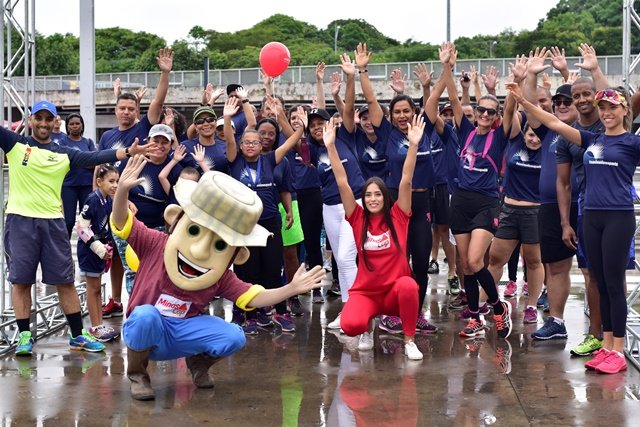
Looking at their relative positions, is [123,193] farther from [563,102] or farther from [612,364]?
[563,102]

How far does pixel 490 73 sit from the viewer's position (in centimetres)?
1000

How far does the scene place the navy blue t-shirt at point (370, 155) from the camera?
367 inches

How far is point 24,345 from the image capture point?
727cm

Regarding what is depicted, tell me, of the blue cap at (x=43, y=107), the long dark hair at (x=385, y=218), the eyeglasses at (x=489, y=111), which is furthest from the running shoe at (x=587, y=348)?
the blue cap at (x=43, y=107)

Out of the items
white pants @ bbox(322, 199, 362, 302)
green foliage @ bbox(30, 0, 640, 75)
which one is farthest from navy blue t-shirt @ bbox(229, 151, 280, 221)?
green foliage @ bbox(30, 0, 640, 75)

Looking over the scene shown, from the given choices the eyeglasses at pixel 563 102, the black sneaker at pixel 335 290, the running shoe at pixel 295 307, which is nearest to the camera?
the eyeglasses at pixel 563 102

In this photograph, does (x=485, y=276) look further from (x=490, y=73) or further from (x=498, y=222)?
(x=490, y=73)

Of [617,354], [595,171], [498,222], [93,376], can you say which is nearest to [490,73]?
[498,222]

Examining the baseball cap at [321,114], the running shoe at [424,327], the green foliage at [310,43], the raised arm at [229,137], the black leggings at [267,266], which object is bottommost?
the running shoe at [424,327]

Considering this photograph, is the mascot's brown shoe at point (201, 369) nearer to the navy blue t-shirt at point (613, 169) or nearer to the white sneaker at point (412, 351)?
the white sneaker at point (412, 351)

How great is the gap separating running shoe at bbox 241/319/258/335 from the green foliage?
155ft

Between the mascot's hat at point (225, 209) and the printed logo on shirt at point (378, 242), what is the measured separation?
1671mm

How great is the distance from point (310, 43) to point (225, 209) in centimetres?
7304

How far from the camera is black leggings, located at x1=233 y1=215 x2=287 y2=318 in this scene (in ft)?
27.6
